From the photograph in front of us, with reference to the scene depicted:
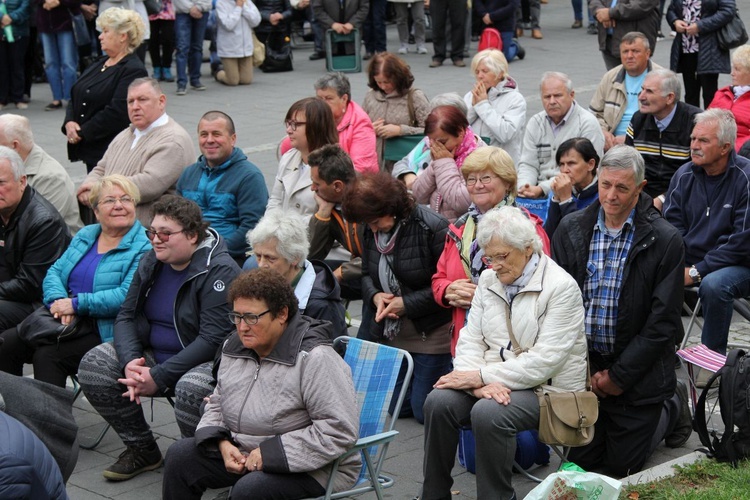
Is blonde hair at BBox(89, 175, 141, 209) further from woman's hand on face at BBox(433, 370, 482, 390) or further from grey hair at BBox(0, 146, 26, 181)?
woman's hand on face at BBox(433, 370, 482, 390)

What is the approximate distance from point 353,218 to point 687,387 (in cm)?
212

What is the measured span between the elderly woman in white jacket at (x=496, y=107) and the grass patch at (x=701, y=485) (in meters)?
3.55

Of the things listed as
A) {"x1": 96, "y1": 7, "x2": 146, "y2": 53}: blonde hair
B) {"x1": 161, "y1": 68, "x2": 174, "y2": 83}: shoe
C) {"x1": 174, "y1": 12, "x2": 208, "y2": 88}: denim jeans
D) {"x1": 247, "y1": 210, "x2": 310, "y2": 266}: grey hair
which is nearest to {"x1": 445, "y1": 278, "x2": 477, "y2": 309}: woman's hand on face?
{"x1": 247, "y1": 210, "x2": 310, "y2": 266}: grey hair

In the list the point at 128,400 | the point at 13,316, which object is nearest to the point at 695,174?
the point at 128,400

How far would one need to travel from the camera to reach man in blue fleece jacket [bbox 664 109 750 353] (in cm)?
679

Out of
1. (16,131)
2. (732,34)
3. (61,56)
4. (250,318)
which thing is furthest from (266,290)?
(61,56)

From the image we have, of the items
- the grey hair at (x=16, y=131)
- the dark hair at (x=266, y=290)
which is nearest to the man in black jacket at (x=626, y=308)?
the dark hair at (x=266, y=290)

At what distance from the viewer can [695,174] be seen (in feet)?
23.3

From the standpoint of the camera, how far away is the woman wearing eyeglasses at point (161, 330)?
5855mm

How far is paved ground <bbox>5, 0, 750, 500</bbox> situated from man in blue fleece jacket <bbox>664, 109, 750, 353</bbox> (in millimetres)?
880

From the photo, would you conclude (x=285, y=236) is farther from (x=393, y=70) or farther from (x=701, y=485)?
(x=393, y=70)

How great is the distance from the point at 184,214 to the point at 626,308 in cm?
232

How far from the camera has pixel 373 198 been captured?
617 centimetres

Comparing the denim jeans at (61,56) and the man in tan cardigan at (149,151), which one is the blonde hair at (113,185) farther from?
the denim jeans at (61,56)
